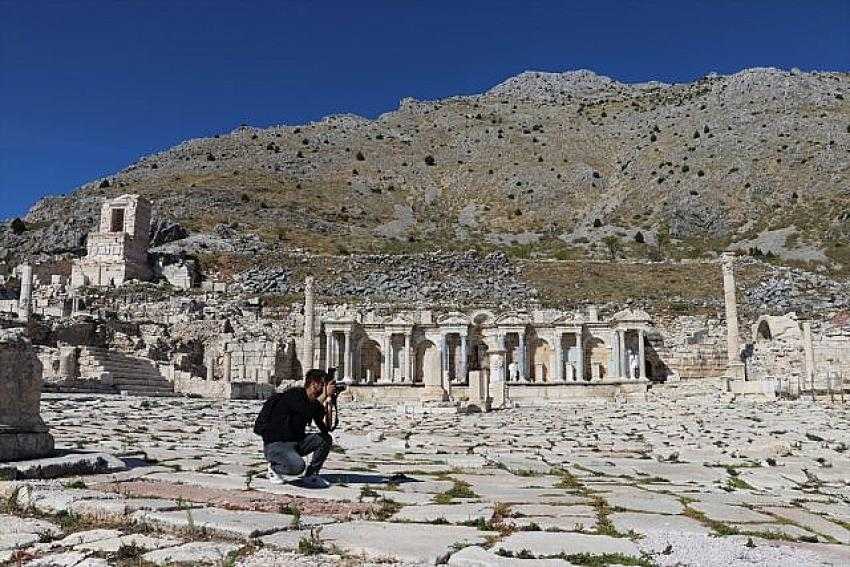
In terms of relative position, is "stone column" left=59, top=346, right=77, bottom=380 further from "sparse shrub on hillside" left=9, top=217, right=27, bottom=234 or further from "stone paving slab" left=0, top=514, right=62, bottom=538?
"sparse shrub on hillside" left=9, top=217, right=27, bottom=234

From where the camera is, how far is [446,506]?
5633 mm

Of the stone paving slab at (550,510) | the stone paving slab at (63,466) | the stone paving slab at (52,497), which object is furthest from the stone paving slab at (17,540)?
the stone paving slab at (550,510)

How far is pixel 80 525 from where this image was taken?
471 cm

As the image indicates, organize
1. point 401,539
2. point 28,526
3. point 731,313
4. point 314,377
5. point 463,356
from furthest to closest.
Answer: point 463,356, point 731,313, point 314,377, point 28,526, point 401,539

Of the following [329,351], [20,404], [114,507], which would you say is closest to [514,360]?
[329,351]

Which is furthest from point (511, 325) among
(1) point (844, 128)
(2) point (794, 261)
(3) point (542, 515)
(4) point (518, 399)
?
(1) point (844, 128)

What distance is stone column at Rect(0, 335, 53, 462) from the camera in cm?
673

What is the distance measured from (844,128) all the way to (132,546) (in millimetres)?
98929

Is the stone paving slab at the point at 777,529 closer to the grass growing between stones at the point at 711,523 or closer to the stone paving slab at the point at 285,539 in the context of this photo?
the grass growing between stones at the point at 711,523

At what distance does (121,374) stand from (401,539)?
83.0ft

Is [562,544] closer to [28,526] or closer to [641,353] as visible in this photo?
[28,526]

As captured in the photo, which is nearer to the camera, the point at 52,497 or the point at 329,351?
the point at 52,497

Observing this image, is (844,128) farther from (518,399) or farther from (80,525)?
(80,525)

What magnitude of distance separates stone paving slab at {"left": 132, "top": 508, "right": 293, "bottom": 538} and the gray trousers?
4.86 feet
